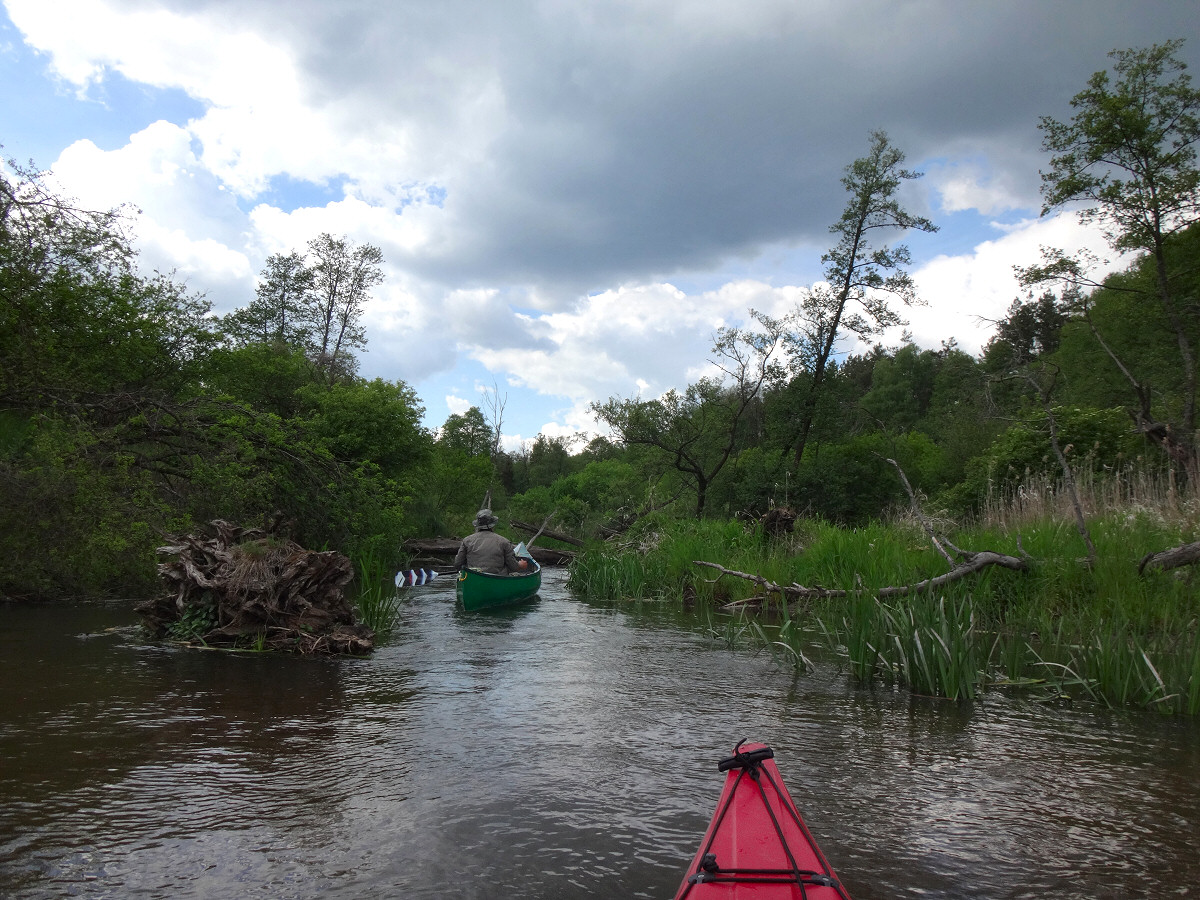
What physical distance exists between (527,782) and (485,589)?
26.5 ft

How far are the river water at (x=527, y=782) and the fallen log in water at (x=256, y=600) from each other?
617 millimetres

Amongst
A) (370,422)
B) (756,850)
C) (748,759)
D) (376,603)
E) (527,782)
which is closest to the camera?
(756,850)

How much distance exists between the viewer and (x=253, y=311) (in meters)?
34.7

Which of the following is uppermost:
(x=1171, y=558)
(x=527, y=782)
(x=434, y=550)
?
(x=1171, y=558)

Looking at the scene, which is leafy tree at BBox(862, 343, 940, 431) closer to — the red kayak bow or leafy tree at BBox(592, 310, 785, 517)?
leafy tree at BBox(592, 310, 785, 517)

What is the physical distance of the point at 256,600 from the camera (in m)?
7.88

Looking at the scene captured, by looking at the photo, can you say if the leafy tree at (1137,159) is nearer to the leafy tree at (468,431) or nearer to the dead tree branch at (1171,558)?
the dead tree branch at (1171,558)

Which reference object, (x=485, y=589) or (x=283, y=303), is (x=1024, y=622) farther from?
(x=283, y=303)

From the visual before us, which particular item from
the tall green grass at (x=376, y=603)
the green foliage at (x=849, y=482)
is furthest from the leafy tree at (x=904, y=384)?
the tall green grass at (x=376, y=603)

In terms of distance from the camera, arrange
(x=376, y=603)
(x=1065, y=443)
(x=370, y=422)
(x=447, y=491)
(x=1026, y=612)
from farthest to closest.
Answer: (x=447, y=491) → (x=370, y=422) → (x=1065, y=443) → (x=376, y=603) → (x=1026, y=612)

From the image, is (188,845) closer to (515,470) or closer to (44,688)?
(44,688)

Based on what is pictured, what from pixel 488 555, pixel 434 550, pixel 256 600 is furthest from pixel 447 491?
pixel 256 600

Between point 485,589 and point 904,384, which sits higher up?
point 904,384

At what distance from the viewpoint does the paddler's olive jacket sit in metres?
13.0
